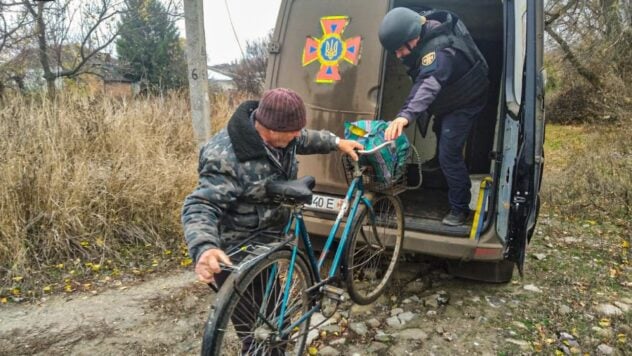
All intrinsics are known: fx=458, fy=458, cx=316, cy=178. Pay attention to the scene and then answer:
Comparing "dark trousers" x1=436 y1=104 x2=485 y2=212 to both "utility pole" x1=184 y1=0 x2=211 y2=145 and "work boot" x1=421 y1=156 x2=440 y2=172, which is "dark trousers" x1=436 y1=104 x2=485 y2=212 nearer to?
"work boot" x1=421 y1=156 x2=440 y2=172

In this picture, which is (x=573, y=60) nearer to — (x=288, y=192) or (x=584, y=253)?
(x=584, y=253)

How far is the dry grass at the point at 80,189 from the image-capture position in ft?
13.7

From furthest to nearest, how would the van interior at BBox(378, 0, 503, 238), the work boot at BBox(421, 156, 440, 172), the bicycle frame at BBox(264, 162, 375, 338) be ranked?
the work boot at BBox(421, 156, 440, 172)
the van interior at BBox(378, 0, 503, 238)
the bicycle frame at BBox(264, 162, 375, 338)

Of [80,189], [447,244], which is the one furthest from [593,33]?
[80,189]

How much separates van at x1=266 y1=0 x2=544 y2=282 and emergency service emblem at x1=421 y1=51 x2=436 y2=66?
0.38 meters

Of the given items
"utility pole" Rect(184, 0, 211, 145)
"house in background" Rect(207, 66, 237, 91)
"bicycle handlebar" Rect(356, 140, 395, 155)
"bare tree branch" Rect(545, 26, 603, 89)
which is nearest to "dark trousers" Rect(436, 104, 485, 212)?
"bicycle handlebar" Rect(356, 140, 395, 155)

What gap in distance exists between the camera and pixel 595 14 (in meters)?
11.5

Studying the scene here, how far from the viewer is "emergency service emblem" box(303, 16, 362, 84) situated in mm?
3760

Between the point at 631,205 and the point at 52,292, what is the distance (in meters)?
6.55

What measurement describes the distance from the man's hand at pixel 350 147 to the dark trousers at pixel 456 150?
3.81 feet

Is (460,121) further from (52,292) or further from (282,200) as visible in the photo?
(52,292)

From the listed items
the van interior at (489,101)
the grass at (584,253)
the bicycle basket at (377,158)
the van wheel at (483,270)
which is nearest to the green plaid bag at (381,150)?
the bicycle basket at (377,158)

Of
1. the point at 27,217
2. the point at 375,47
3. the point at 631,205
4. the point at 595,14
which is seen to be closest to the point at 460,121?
the point at 375,47

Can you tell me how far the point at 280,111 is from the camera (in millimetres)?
2119
